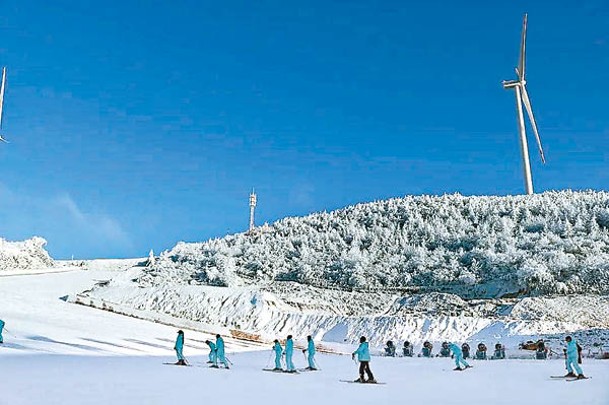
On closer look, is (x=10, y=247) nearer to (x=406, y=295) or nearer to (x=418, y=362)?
(x=406, y=295)

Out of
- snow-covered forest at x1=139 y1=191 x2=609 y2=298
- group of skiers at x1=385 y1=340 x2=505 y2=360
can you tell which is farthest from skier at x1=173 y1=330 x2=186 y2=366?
snow-covered forest at x1=139 y1=191 x2=609 y2=298

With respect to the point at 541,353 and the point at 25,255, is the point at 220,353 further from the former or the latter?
the point at 25,255

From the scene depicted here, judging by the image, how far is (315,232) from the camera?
48.0 meters

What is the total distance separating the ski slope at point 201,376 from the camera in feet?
40.3

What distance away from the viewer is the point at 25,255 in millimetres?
51000

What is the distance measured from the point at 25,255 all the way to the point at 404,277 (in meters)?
29.1

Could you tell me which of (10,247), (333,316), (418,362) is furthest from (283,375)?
(10,247)

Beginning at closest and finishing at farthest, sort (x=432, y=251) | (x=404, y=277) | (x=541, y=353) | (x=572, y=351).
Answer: (x=572, y=351) → (x=541, y=353) → (x=404, y=277) → (x=432, y=251)

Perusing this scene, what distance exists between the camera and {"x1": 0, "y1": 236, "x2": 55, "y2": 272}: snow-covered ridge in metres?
48.3

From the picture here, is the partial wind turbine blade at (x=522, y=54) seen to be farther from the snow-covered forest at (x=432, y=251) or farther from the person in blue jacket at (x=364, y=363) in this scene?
the person in blue jacket at (x=364, y=363)

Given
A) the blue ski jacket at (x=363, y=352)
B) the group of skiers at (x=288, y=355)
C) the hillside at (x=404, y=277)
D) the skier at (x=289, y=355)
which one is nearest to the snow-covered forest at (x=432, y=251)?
the hillside at (x=404, y=277)

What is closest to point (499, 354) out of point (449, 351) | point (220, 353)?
point (449, 351)

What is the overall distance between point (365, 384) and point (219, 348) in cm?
449

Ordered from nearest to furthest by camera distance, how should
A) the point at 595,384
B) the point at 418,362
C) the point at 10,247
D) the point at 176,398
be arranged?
the point at 176,398 < the point at 595,384 < the point at 418,362 < the point at 10,247
